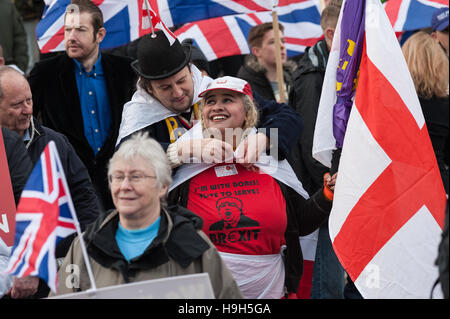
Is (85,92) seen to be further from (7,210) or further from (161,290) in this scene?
(161,290)

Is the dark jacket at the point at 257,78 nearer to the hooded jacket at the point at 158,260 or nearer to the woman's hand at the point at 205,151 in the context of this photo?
the woman's hand at the point at 205,151

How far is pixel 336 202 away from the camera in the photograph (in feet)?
14.2

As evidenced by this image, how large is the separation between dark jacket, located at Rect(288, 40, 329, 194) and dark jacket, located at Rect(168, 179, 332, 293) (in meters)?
0.99

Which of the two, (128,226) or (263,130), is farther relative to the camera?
(263,130)

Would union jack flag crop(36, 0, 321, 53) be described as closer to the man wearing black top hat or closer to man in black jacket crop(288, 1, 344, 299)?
man in black jacket crop(288, 1, 344, 299)

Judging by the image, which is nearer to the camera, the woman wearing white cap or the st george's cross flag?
the st george's cross flag

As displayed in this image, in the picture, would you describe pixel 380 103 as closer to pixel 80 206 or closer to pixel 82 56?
pixel 80 206

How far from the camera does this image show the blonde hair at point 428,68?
5.86 metres

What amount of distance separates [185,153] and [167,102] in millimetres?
548

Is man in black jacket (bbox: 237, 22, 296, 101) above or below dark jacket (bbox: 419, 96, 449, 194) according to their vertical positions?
above

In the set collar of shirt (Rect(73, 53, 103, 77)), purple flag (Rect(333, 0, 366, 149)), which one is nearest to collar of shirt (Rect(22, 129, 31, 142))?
collar of shirt (Rect(73, 53, 103, 77))

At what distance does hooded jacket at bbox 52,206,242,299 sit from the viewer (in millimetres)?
3605
